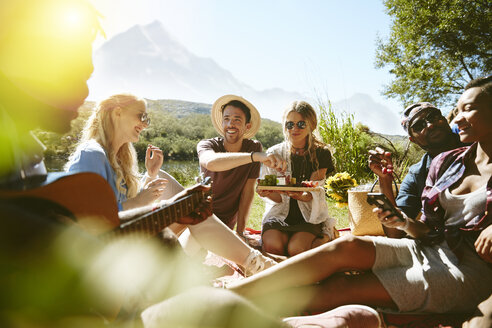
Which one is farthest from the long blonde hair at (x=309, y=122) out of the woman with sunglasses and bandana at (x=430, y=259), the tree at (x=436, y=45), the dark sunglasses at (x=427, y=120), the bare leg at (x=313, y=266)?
the tree at (x=436, y=45)

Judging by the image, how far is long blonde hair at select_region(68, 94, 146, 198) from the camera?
2.70 metres

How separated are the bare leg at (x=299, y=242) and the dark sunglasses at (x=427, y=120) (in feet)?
5.61

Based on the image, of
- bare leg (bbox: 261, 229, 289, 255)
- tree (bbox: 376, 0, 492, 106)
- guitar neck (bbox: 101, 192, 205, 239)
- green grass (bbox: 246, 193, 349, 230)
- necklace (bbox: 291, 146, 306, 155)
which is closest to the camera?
guitar neck (bbox: 101, 192, 205, 239)

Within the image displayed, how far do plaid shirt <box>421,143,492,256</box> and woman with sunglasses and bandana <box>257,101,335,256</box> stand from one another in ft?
4.94

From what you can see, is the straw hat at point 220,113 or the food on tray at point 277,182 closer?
the food on tray at point 277,182

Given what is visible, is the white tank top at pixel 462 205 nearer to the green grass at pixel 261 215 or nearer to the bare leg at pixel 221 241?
the bare leg at pixel 221 241

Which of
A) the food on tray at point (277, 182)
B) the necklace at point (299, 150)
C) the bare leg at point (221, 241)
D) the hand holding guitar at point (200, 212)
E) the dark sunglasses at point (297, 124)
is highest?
the dark sunglasses at point (297, 124)

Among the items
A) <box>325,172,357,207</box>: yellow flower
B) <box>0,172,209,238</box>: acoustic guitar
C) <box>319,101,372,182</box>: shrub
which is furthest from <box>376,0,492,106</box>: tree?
<box>0,172,209,238</box>: acoustic guitar

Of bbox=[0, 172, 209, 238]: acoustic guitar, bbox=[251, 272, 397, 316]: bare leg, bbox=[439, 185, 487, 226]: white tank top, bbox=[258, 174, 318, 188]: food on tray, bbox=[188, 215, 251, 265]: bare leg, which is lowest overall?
bbox=[251, 272, 397, 316]: bare leg

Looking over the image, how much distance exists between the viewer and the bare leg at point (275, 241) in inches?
148

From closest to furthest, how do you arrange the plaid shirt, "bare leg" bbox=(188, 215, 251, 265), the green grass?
the plaid shirt
"bare leg" bbox=(188, 215, 251, 265)
the green grass

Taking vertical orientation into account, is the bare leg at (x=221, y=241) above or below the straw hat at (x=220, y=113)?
below

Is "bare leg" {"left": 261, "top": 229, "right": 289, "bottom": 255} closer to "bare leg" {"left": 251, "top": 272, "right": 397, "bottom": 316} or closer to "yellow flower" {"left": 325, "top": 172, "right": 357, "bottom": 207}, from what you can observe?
"bare leg" {"left": 251, "top": 272, "right": 397, "bottom": 316}

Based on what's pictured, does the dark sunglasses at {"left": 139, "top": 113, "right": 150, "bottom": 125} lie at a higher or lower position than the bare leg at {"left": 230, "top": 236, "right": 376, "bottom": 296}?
higher
